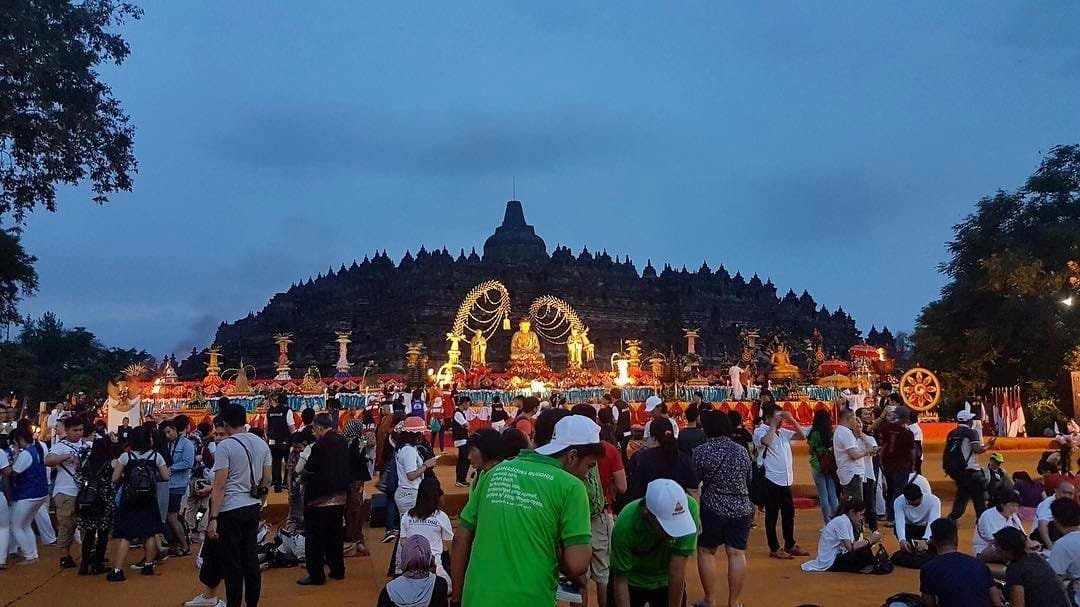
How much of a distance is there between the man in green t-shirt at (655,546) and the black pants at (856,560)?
3972 mm

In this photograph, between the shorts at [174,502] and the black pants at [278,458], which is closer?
the shorts at [174,502]

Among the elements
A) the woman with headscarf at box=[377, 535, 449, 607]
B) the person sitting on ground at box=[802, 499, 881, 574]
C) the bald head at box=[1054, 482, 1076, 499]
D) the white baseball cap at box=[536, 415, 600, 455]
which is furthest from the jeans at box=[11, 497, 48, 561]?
the bald head at box=[1054, 482, 1076, 499]

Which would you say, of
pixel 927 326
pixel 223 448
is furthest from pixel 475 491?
pixel 927 326

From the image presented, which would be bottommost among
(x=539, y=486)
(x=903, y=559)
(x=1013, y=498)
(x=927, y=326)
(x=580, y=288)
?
(x=903, y=559)

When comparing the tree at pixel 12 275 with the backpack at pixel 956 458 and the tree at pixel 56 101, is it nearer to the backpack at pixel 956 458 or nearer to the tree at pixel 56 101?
the tree at pixel 56 101

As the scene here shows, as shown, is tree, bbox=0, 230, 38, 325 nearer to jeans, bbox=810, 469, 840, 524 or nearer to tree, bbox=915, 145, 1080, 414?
jeans, bbox=810, 469, 840, 524

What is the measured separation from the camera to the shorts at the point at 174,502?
8.53 meters

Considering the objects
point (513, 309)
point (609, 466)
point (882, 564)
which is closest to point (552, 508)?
point (609, 466)

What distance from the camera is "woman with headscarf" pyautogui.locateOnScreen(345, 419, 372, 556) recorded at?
8.13m

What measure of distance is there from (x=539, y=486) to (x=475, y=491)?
41 cm

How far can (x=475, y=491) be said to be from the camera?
3.34 meters

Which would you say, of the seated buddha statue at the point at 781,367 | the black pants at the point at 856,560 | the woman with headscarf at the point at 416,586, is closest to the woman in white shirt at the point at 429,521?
the woman with headscarf at the point at 416,586

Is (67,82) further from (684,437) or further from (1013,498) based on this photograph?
(1013,498)

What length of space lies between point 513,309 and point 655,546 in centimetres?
4202
